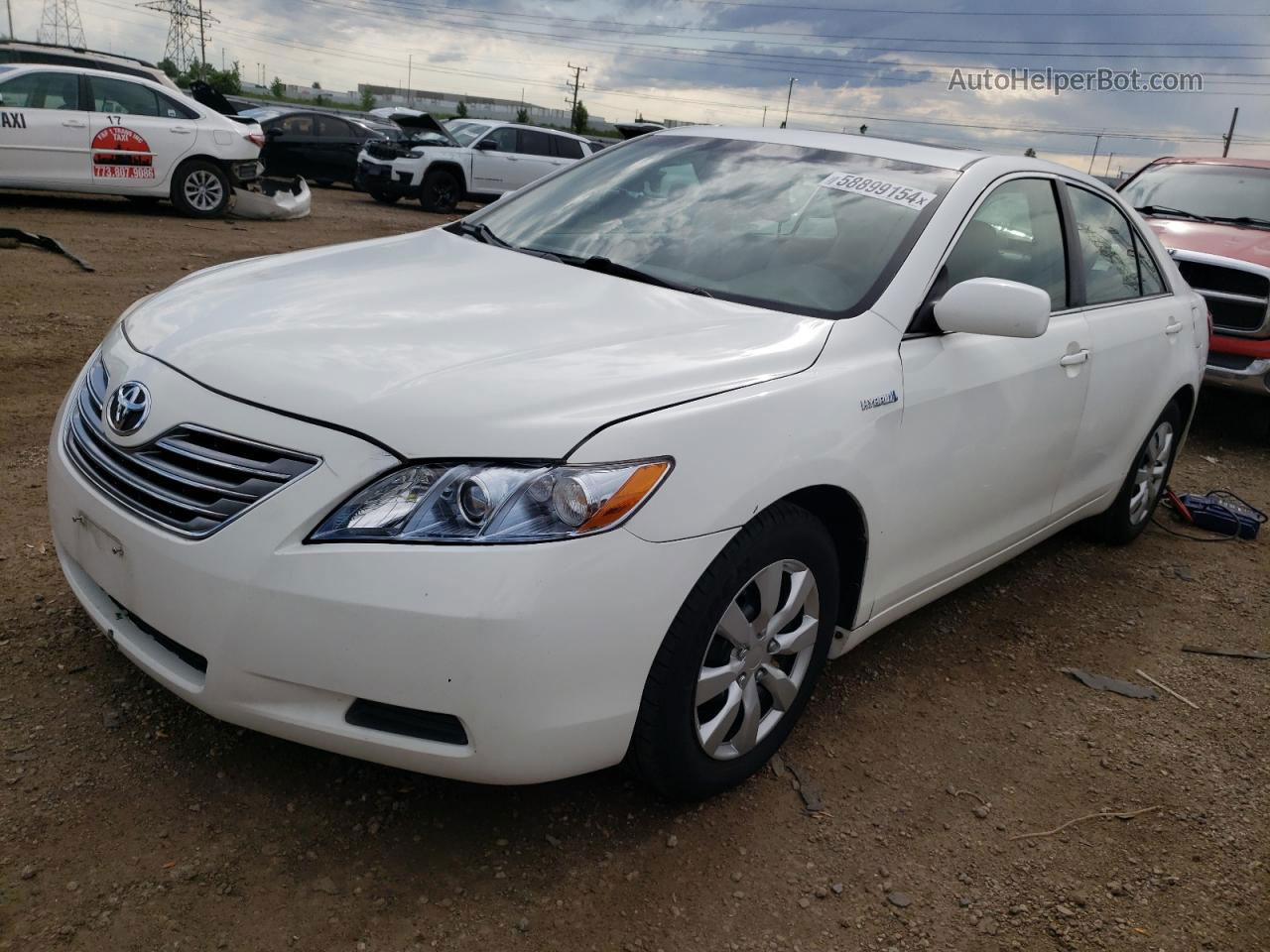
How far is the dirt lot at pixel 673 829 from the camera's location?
2164 mm

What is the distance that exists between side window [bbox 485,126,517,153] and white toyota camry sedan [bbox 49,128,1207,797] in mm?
15457

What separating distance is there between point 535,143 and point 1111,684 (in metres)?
16.7

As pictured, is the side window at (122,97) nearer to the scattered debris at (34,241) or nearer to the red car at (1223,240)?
the scattered debris at (34,241)

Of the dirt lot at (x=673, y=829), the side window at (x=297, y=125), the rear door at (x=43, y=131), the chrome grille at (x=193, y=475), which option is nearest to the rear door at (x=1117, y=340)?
the dirt lot at (x=673, y=829)

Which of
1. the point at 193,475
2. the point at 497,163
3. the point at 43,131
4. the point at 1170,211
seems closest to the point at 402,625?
the point at 193,475

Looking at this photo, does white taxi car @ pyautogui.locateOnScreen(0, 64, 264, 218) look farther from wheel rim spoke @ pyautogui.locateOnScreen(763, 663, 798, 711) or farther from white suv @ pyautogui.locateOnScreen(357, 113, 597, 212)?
wheel rim spoke @ pyautogui.locateOnScreen(763, 663, 798, 711)

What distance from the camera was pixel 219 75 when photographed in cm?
6369

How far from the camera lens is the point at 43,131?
10922 millimetres

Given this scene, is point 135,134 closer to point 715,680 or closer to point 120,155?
point 120,155

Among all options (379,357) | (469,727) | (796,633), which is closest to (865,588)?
(796,633)

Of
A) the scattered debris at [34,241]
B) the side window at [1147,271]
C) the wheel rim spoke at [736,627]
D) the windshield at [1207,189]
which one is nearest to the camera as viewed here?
the wheel rim spoke at [736,627]

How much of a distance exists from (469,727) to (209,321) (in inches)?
47.7

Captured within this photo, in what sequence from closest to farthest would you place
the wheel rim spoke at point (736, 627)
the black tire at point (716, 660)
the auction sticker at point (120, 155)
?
the black tire at point (716, 660), the wheel rim spoke at point (736, 627), the auction sticker at point (120, 155)

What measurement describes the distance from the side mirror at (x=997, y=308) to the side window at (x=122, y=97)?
36.7 feet
